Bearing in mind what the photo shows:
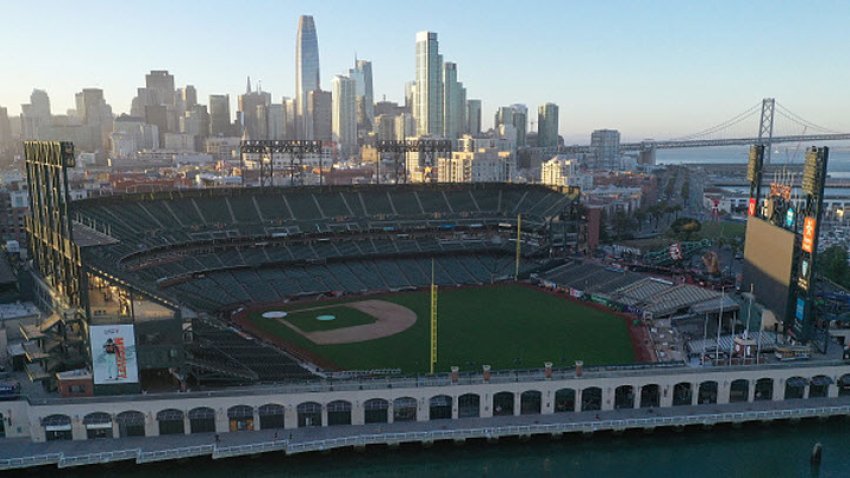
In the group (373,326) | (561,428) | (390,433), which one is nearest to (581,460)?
(561,428)

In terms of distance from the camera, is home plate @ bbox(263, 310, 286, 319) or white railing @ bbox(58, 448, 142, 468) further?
home plate @ bbox(263, 310, 286, 319)

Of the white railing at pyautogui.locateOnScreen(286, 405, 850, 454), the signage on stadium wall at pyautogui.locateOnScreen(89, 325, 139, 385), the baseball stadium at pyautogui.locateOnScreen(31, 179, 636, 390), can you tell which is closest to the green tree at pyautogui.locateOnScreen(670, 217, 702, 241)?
the baseball stadium at pyautogui.locateOnScreen(31, 179, 636, 390)

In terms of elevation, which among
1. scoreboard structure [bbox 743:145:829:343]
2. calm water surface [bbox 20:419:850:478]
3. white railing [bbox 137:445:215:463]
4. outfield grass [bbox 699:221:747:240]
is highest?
scoreboard structure [bbox 743:145:829:343]

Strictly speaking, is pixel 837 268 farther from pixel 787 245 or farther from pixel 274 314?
pixel 274 314

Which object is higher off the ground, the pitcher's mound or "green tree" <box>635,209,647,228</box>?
"green tree" <box>635,209,647,228</box>

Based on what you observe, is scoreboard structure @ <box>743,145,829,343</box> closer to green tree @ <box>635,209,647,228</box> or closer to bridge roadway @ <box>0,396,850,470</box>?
bridge roadway @ <box>0,396,850,470</box>

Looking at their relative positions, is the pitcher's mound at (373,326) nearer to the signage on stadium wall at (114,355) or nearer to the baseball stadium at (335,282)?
the baseball stadium at (335,282)

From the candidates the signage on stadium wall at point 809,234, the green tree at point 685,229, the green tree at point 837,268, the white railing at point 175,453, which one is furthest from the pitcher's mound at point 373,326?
the green tree at point 685,229
